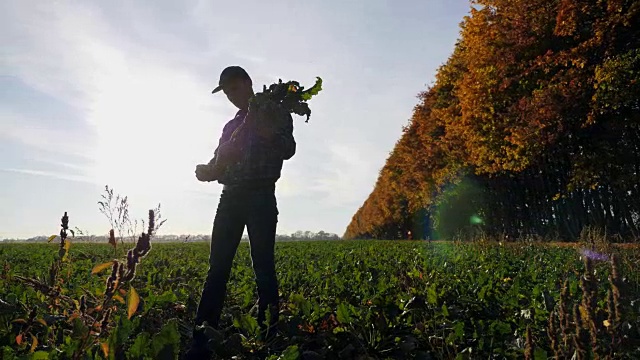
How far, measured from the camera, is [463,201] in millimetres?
31234

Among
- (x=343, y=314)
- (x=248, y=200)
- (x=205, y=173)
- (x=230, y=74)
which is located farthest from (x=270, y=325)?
(x=230, y=74)

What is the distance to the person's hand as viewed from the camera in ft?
12.9

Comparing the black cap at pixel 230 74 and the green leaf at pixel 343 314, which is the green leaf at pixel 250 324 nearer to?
the green leaf at pixel 343 314

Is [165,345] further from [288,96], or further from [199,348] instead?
[288,96]

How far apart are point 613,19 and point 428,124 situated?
1696 cm

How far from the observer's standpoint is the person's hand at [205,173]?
3922 mm

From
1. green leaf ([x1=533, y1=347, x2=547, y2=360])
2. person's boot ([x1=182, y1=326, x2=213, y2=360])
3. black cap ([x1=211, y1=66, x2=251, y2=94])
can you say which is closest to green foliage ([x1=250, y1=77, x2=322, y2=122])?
black cap ([x1=211, y1=66, x2=251, y2=94])

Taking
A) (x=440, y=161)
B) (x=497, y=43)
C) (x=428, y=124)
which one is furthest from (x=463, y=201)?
(x=497, y=43)

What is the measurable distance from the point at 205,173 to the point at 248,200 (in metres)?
0.45

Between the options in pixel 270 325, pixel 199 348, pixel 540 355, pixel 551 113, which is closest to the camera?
pixel 540 355

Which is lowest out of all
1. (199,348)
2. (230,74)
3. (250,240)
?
(199,348)

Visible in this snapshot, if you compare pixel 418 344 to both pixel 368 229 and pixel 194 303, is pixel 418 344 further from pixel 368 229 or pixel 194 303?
pixel 368 229

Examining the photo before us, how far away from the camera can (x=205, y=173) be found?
12.9 ft

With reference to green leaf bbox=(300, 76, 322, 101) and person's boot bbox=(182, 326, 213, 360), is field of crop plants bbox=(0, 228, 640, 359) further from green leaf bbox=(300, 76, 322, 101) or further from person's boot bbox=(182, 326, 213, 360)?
green leaf bbox=(300, 76, 322, 101)
